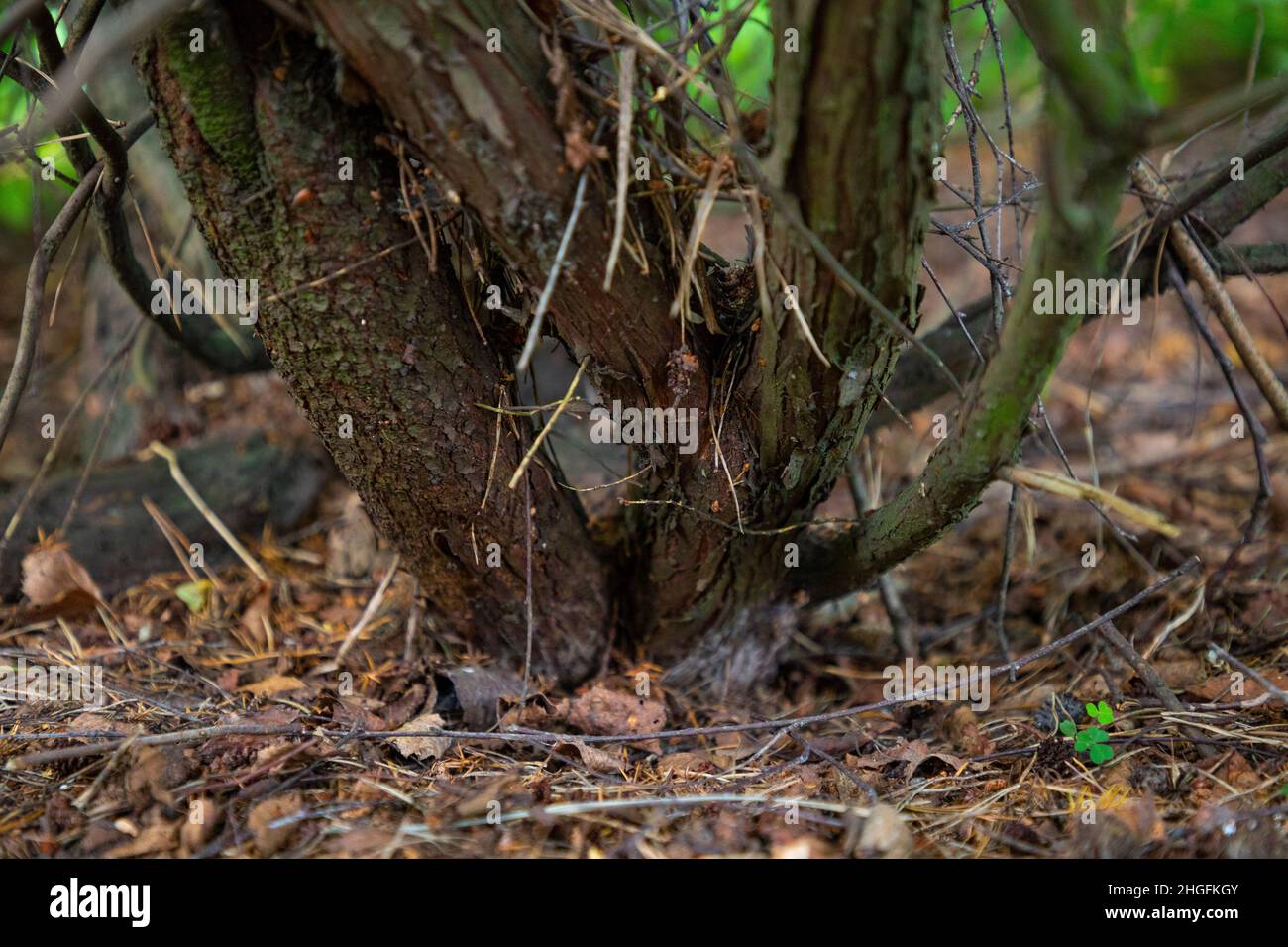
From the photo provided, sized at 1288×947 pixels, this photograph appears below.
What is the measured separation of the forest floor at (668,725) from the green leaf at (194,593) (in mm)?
11

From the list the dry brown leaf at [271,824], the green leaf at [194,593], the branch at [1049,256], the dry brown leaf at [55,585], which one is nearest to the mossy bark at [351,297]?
the dry brown leaf at [271,824]

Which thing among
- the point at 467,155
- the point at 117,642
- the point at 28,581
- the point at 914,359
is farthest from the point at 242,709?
the point at 914,359

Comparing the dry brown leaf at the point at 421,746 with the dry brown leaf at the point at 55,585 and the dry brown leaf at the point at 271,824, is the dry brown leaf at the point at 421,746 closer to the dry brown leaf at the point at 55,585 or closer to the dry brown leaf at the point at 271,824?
the dry brown leaf at the point at 271,824

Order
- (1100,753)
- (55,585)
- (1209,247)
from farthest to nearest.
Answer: (55,585) < (1209,247) < (1100,753)

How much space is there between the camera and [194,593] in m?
2.56

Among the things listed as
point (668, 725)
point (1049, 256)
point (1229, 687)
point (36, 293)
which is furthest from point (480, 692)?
point (1229, 687)

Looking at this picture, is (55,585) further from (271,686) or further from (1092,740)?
(1092,740)

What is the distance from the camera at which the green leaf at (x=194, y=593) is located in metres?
2.53

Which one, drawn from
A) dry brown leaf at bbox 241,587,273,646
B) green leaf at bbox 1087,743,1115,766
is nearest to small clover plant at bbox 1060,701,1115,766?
green leaf at bbox 1087,743,1115,766

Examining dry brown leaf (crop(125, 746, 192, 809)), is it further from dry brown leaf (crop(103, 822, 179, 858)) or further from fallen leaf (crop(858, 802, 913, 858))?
fallen leaf (crop(858, 802, 913, 858))

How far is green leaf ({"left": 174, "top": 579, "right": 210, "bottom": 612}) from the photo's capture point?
2.53 metres

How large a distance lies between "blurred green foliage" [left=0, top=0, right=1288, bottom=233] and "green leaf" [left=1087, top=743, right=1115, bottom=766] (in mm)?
2480

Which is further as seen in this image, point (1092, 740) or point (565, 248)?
point (1092, 740)

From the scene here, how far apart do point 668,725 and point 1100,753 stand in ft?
3.07
